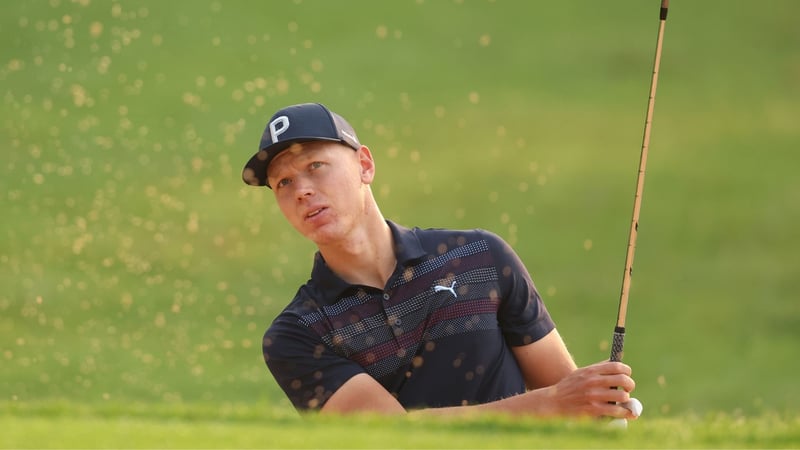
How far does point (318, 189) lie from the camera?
470 cm

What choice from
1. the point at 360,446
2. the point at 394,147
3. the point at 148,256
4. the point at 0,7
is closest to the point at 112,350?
the point at 148,256

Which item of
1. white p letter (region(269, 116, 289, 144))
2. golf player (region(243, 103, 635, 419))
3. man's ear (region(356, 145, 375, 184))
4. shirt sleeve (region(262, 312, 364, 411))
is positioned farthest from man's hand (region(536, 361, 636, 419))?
white p letter (region(269, 116, 289, 144))

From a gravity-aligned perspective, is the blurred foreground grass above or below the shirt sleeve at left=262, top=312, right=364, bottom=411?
below

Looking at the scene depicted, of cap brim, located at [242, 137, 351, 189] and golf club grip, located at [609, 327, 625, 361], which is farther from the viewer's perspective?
cap brim, located at [242, 137, 351, 189]

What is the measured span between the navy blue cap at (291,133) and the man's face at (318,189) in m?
0.03

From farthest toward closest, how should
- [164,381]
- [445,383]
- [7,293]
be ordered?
1. [7,293]
2. [164,381]
3. [445,383]

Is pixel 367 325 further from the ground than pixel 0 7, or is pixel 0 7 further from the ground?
pixel 0 7

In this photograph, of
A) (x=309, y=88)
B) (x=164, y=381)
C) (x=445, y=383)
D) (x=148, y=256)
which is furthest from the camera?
(x=309, y=88)

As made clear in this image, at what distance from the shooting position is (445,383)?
4723 mm

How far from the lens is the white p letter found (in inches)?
185

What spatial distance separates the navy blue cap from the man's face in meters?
0.03

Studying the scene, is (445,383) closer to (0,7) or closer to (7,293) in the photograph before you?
(7,293)

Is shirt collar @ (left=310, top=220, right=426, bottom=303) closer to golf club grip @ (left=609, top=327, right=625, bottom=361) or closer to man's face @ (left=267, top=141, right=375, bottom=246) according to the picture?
man's face @ (left=267, top=141, right=375, bottom=246)

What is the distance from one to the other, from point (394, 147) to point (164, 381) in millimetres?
6406
